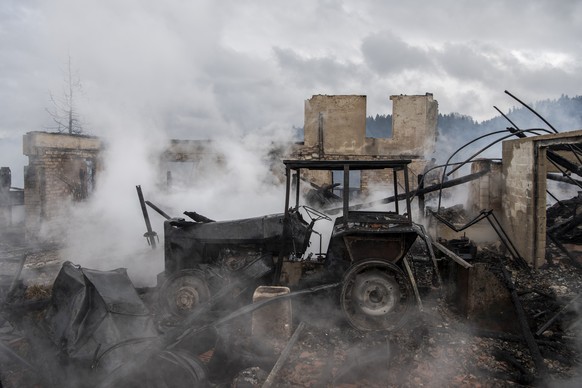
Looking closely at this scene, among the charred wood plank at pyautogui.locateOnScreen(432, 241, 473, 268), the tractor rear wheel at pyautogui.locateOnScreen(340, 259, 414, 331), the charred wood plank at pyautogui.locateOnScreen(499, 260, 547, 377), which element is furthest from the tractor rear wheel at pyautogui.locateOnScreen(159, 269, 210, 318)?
the charred wood plank at pyautogui.locateOnScreen(499, 260, 547, 377)

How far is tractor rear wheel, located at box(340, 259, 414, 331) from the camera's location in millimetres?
4812

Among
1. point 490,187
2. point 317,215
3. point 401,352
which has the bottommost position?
point 401,352

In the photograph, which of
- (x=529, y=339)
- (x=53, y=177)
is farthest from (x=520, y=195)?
(x=53, y=177)

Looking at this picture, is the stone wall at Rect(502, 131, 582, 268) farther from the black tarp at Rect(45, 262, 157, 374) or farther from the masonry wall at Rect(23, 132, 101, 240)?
the masonry wall at Rect(23, 132, 101, 240)

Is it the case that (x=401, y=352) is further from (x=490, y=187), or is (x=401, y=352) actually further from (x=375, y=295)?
(x=490, y=187)

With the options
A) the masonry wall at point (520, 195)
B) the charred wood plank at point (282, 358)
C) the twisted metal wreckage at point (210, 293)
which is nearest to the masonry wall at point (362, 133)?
the masonry wall at point (520, 195)

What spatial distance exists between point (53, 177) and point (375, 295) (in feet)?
41.7

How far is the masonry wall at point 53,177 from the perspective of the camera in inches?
507

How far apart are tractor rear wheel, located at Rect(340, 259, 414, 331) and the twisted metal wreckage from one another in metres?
0.01

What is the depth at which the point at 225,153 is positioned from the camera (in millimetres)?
15547

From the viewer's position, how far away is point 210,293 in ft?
18.3

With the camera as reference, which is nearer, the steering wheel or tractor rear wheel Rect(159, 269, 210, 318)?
tractor rear wheel Rect(159, 269, 210, 318)

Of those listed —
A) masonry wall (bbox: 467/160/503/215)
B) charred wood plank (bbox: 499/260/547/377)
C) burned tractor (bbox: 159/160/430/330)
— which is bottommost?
charred wood plank (bbox: 499/260/547/377)

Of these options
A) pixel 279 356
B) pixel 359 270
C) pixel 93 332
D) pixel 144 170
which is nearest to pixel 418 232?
pixel 359 270
